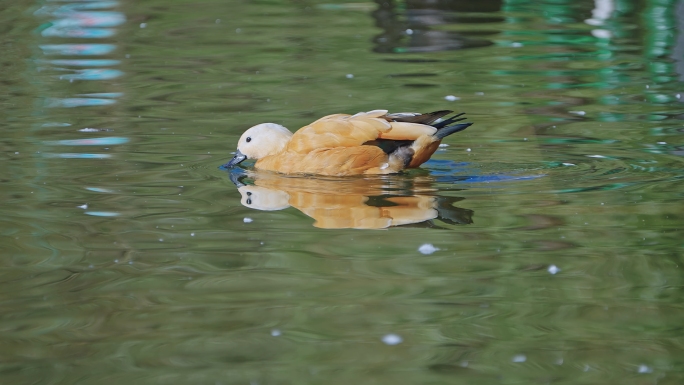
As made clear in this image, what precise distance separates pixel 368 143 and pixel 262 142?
35.1 inches

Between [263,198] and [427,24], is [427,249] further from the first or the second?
[427,24]

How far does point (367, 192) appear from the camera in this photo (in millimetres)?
6773

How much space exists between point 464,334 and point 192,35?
35.3 feet

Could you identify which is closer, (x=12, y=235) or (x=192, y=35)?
(x=12, y=235)

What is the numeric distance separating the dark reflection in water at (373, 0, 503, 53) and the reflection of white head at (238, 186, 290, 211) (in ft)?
20.4

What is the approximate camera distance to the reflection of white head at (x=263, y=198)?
21.7 feet

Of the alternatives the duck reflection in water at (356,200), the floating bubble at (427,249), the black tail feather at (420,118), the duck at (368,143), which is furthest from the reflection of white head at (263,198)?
the floating bubble at (427,249)

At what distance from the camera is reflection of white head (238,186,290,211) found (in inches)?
261

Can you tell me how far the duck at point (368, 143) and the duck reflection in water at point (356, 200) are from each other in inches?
3.2

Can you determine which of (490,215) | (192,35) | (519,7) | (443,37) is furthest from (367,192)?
(519,7)

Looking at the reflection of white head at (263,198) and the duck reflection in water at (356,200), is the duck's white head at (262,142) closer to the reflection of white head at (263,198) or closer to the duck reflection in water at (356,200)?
the duck reflection in water at (356,200)

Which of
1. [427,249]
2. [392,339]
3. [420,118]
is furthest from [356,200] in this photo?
[392,339]

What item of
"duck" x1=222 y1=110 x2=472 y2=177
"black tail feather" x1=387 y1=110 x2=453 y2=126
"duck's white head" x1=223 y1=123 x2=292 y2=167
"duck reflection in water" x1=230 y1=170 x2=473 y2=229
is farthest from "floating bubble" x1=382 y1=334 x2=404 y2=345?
"duck's white head" x1=223 y1=123 x2=292 y2=167

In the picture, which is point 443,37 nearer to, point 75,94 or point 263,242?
point 75,94
